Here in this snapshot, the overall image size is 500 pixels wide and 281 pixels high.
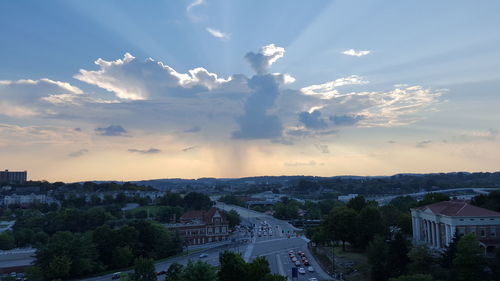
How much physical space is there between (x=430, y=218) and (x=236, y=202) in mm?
120797

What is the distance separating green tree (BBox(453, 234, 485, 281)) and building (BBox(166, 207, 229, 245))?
5111 cm

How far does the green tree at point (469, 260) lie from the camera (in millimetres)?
32625

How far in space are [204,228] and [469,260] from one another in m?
53.7

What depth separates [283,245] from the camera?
71.9 m

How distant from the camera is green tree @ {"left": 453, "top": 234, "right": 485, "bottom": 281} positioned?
3262 cm

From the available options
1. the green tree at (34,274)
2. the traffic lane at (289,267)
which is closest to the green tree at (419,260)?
the traffic lane at (289,267)

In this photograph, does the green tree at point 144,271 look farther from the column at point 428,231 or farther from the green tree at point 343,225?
the column at point 428,231

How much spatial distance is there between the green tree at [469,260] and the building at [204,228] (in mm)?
51109

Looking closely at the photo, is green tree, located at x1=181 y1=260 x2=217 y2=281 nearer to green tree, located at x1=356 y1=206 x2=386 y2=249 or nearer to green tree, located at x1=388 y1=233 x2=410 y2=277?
green tree, located at x1=388 y1=233 x2=410 y2=277

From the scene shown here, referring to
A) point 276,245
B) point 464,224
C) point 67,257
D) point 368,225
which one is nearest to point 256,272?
point 464,224

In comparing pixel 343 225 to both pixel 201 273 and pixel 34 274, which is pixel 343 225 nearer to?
pixel 201 273

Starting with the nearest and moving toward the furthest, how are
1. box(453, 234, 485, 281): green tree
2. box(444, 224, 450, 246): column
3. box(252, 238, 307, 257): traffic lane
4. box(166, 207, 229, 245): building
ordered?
box(453, 234, 485, 281): green tree → box(444, 224, 450, 246): column → box(252, 238, 307, 257): traffic lane → box(166, 207, 229, 245): building

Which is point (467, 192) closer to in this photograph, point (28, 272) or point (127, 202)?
point (127, 202)

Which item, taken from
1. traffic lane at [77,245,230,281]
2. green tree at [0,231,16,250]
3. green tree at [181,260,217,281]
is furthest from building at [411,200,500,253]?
green tree at [0,231,16,250]
